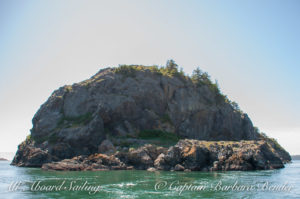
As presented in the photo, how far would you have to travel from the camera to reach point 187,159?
58.0 metres

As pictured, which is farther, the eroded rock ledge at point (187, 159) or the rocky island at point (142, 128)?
the rocky island at point (142, 128)

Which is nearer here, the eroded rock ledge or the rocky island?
the eroded rock ledge

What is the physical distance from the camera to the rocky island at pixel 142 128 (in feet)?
197

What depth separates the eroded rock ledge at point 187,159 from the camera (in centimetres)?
5709

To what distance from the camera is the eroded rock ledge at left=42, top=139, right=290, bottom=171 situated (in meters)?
57.1

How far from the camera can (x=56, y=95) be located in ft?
330

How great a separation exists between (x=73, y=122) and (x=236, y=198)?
69304 millimetres

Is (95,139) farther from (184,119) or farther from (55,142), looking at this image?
(184,119)

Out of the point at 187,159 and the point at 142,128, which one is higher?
the point at 142,128

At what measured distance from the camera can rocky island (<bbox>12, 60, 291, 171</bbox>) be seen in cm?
5991

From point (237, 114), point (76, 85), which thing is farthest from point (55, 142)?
point (237, 114)

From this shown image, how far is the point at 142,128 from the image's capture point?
90.4m

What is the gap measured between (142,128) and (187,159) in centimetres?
3437

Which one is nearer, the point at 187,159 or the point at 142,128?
the point at 187,159
